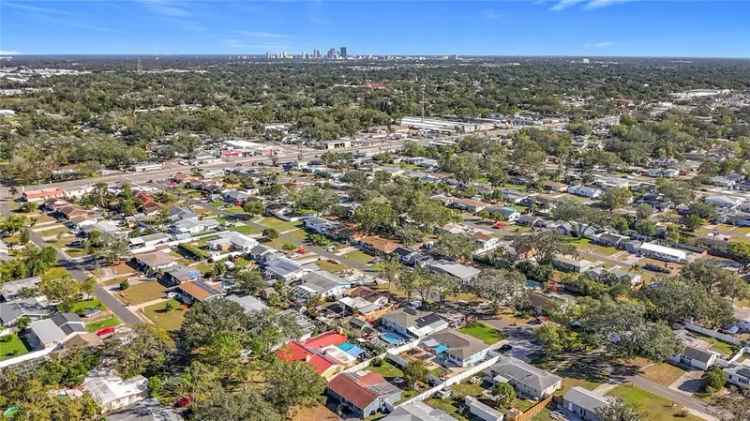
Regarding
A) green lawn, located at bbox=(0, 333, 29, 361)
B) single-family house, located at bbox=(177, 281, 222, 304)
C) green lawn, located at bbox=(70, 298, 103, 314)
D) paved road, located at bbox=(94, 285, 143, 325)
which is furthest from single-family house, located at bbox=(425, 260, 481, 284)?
green lawn, located at bbox=(0, 333, 29, 361)

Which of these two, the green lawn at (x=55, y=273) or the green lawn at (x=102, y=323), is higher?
the green lawn at (x=55, y=273)

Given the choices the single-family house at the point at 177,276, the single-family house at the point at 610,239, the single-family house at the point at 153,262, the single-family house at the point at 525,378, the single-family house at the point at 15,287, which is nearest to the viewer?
the single-family house at the point at 525,378

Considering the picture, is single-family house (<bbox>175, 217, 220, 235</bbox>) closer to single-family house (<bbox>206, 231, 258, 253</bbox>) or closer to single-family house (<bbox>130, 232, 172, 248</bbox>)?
single-family house (<bbox>130, 232, 172, 248</bbox>)

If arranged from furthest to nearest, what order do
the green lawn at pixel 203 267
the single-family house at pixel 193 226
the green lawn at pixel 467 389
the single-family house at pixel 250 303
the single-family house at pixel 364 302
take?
the single-family house at pixel 193 226, the green lawn at pixel 203 267, the single-family house at pixel 364 302, the single-family house at pixel 250 303, the green lawn at pixel 467 389

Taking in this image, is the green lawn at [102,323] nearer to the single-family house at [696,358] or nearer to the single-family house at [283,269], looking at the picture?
the single-family house at [283,269]

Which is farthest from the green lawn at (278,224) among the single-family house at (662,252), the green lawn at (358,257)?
the single-family house at (662,252)

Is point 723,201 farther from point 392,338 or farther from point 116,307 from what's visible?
point 116,307

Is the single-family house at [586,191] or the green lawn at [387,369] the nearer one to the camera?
the green lawn at [387,369]
